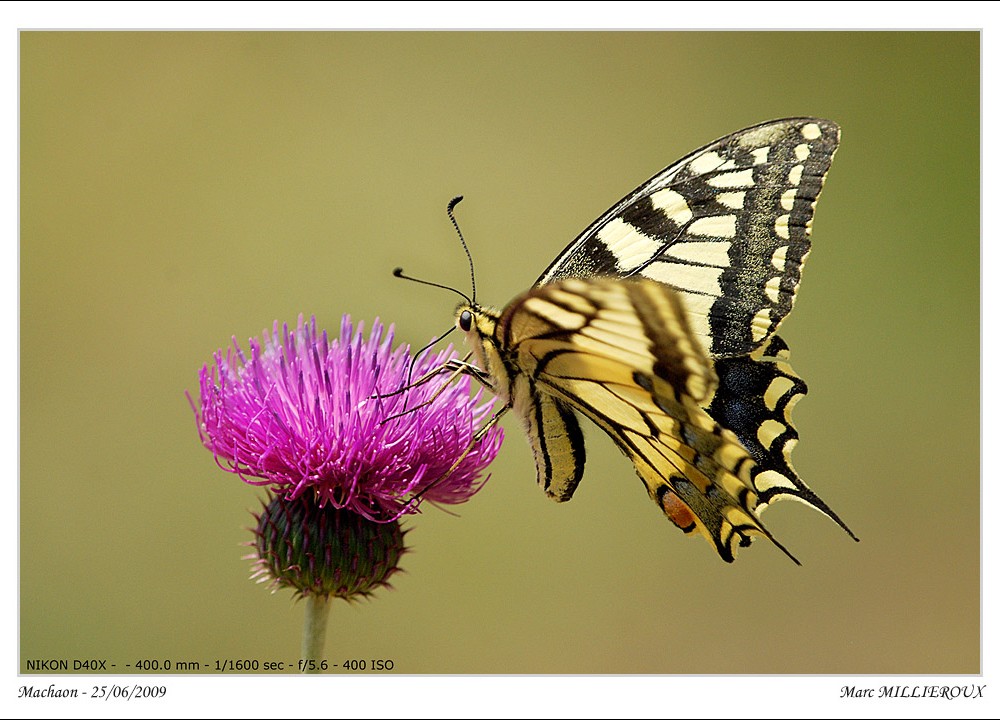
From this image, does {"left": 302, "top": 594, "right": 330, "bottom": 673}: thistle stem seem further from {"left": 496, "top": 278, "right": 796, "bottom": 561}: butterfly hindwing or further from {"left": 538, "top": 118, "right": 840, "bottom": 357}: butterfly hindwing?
{"left": 538, "top": 118, "right": 840, "bottom": 357}: butterfly hindwing

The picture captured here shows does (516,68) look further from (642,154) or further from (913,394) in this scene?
(913,394)

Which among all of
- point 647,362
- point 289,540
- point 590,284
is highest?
point 590,284

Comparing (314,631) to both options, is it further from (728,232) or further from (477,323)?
(728,232)

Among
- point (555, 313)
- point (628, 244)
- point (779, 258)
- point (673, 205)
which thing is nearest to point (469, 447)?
point (555, 313)

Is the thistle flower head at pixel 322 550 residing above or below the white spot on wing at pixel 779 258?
below

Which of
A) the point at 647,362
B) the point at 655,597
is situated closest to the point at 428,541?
the point at 655,597

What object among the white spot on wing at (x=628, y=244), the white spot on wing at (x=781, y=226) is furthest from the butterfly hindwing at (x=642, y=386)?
the white spot on wing at (x=781, y=226)

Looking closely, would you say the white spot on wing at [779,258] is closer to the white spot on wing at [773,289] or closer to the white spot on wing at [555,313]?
the white spot on wing at [773,289]
